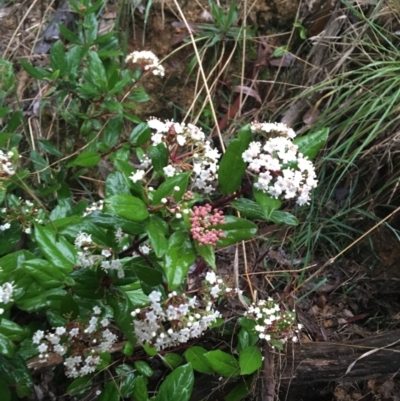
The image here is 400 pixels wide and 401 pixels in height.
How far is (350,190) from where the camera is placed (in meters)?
1.99

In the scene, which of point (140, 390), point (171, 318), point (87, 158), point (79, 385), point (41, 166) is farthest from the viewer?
point (41, 166)

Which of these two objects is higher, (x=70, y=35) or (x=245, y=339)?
(x=70, y=35)

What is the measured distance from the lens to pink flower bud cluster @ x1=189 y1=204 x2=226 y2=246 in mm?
1005

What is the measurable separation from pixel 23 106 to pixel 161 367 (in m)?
1.36

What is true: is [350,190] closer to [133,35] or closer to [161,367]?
[161,367]

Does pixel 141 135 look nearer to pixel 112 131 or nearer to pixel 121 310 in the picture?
pixel 112 131

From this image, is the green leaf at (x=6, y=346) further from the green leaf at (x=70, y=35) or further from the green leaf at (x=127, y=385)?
the green leaf at (x=70, y=35)

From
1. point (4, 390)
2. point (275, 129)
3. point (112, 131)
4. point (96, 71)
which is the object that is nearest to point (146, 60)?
point (96, 71)

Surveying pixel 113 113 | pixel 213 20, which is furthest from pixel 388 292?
pixel 213 20

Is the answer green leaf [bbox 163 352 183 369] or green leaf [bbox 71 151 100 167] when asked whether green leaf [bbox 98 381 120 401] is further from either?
green leaf [bbox 71 151 100 167]

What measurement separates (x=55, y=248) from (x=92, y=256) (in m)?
0.10

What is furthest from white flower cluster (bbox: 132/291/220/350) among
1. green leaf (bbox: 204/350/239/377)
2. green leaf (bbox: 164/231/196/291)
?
green leaf (bbox: 204/350/239/377)

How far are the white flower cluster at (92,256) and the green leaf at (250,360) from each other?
1.48 ft

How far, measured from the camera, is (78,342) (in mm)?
1278
